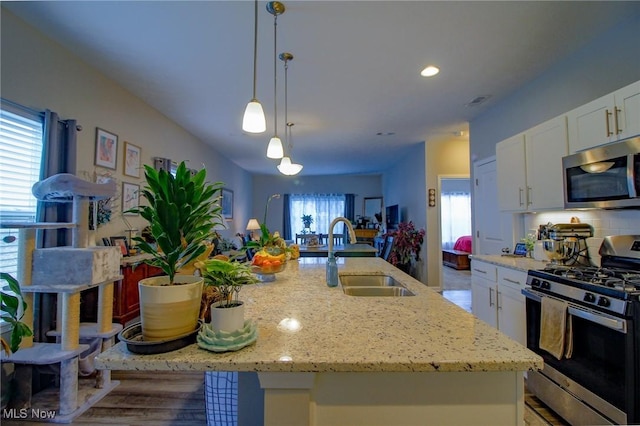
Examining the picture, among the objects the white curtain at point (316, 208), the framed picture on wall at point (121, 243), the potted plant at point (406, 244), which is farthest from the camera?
the white curtain at point (316, 208)

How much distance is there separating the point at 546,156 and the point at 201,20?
2.90 metres

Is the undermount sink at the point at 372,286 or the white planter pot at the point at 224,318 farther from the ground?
the white planter pot at the point at 224,318

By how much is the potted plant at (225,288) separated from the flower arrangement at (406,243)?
4.93 meters

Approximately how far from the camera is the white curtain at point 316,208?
9.28m

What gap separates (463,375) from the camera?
33.5 inches

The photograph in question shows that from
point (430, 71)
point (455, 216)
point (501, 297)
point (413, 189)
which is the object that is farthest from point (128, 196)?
point (455, 216)

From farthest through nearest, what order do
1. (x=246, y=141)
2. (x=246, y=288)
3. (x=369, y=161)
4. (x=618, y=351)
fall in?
(x=369, y=161)
(x=246, y=141)
(x=246, y=288)
(x=618, y=351)

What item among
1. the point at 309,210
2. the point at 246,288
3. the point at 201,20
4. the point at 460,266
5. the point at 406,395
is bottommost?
the point at 460,266

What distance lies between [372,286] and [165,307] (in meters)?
1.47

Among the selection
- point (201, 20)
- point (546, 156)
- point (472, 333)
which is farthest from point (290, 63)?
point (472, 333)

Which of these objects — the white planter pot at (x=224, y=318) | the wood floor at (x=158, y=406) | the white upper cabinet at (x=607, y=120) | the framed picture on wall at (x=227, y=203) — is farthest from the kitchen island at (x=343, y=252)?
the white planter pot at (x=224, y=318)

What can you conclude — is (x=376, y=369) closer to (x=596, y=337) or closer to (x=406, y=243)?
(x=596, y=337)

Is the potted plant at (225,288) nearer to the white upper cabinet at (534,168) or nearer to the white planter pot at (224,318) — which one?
the white planter pot at (224,318)

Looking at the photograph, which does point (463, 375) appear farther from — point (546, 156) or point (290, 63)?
point (290, 63)
